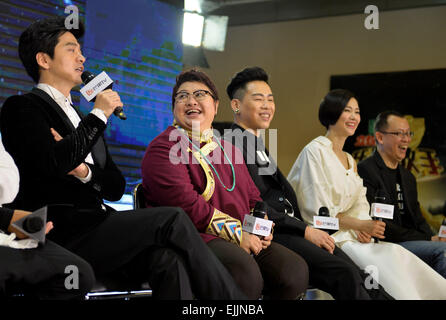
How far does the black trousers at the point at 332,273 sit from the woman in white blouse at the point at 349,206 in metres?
0.23

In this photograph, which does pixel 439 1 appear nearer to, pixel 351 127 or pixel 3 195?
pixel 351 127

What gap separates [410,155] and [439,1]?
1667 millimetres

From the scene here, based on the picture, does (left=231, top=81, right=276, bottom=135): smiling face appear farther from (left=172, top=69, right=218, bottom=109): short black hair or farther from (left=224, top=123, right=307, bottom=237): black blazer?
(left=172, top=69, right=218, bottom=109): short black hair

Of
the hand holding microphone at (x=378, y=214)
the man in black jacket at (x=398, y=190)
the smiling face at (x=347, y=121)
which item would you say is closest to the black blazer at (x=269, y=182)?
the hand holding microphone at (x=378, y=214)

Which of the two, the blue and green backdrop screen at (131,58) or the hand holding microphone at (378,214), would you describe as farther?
the blue and green backdrop screen at (131,58)

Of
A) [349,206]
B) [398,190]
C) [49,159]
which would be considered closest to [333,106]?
[349,206]

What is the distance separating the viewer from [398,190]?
3.95m

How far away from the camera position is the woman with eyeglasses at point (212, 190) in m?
2.30

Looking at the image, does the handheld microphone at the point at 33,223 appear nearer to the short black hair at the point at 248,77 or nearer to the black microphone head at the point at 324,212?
the black microphone head at the point at 324,212

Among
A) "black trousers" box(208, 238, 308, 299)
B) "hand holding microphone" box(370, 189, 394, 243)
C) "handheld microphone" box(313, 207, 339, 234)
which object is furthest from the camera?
"hand holding microphone" box(370, 189, 394, 243)

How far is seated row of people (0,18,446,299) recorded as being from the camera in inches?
78.0

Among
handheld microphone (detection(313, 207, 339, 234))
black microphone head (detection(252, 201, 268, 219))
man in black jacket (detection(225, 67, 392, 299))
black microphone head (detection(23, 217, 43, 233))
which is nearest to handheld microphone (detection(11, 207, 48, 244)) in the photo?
black microphone head (detection(23, 217, 43, 233))

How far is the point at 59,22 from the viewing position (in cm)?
242

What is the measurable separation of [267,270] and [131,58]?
7.55ft
